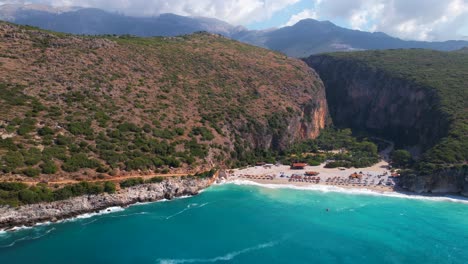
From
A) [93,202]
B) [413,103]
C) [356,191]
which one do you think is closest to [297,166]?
[356,191]

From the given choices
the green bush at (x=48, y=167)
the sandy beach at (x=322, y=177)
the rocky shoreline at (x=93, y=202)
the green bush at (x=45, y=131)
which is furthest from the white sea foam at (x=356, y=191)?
the green bush at (x=45, y=131)

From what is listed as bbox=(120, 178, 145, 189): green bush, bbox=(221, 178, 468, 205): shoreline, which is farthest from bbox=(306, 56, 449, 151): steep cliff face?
bbox=(120, 178, 145, 189): green bush

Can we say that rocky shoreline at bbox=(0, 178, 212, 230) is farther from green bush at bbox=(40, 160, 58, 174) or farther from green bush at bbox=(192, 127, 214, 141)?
green bush at bbox=(192, 127, 214, 141)

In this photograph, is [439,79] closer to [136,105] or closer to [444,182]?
[444,182]

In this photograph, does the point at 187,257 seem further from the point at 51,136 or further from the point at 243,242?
the point at 51,136

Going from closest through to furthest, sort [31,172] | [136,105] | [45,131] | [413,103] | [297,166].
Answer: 1. [31,172]
2. [45,131]
3. [136,105]
4. [297,166]
5. [413,103]
